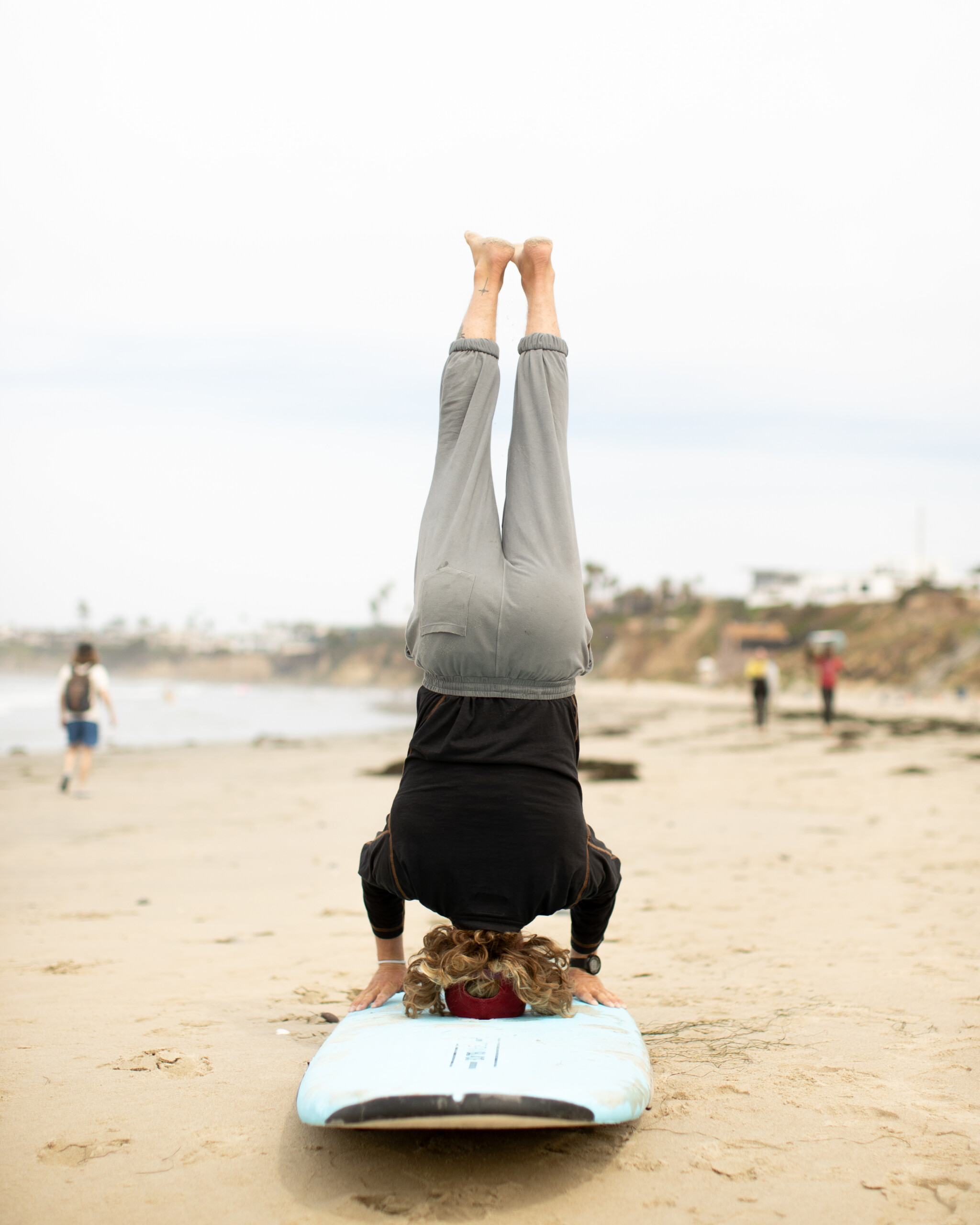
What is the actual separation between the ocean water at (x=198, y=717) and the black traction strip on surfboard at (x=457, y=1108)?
20.7m

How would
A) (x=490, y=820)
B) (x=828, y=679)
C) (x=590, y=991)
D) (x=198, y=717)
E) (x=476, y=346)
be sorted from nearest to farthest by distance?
(x=490, y=820) < (x=476, y=346) < (x=590, y=991) < (x=828, y=679) < (x=198, y=717)

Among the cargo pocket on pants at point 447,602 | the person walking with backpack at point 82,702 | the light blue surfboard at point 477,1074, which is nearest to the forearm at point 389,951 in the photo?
the light blue surfboard at point 477,1074

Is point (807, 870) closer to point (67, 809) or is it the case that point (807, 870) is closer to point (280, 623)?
point (67, 809)

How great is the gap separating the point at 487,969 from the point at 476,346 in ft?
6.69

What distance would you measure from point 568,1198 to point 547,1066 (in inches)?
12.7

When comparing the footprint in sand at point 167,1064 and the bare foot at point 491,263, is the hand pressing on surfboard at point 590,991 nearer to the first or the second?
the footprint in sand at point 167,1064

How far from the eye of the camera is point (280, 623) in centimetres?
19162

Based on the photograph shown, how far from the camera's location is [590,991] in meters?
3.28

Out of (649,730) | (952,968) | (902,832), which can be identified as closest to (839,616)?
(649,730)

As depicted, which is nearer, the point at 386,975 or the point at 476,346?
the point at 476,346

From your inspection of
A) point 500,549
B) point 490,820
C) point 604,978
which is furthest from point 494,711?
point 604,978

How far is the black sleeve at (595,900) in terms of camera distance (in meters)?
2.99

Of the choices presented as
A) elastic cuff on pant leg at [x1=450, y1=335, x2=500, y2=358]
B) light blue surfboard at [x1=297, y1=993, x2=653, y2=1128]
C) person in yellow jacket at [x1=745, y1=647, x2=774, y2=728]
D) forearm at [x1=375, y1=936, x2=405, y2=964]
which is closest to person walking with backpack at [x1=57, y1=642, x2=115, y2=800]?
forearm at [x1=375, y1=936, x2=405, y2=964]

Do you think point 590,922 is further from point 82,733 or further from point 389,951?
point 82,733
